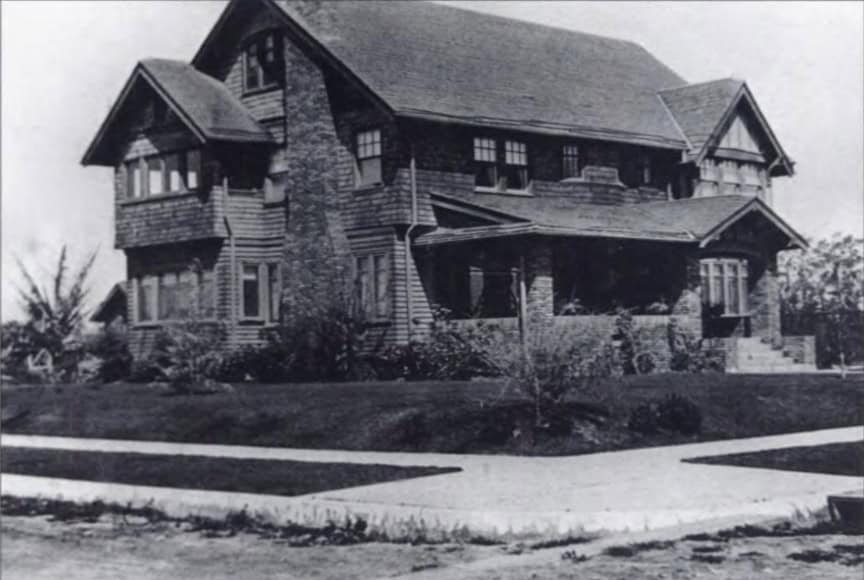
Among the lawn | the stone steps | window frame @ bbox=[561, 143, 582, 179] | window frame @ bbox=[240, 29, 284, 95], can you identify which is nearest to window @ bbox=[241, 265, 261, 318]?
window frame @ bbox=[240, 29, 284, 95]

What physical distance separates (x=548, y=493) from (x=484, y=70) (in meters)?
18.0

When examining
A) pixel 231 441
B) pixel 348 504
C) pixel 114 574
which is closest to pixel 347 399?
pixel 231 441

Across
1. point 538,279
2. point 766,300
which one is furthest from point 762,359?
point 538,279

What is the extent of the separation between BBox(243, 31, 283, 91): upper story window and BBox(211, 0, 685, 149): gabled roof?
962mm

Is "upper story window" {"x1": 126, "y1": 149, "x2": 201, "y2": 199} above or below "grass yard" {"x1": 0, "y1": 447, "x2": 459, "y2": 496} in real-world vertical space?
above

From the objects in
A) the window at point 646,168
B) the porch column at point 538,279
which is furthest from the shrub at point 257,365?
the window at point 646,168

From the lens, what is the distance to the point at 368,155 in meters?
26.6

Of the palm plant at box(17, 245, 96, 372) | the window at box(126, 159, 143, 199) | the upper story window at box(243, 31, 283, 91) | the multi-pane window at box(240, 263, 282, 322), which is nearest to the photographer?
the palm plant at box(17, 245, 96, 372)

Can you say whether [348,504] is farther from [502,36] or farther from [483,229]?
[502,36]

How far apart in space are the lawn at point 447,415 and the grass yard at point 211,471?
5.48 feet

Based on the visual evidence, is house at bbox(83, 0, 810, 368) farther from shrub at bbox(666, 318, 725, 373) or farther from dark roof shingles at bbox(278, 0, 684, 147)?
shrub at bbox(666, 318, 725, 373)

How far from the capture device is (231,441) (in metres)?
17.9

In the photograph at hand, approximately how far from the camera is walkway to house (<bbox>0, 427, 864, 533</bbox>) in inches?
416

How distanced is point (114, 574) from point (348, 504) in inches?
101
